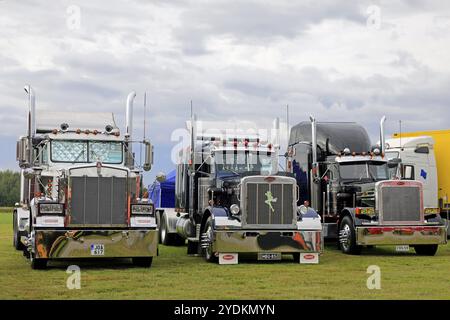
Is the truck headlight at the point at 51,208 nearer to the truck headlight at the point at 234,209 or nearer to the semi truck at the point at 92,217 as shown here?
Answer: the semi truck at the point at 92,217

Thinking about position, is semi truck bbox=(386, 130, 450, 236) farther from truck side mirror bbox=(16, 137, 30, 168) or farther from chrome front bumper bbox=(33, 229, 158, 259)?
truck side mirror bbox=(16, 137, 30, 168)

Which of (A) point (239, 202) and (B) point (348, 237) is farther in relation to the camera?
(B) point (348, 237)

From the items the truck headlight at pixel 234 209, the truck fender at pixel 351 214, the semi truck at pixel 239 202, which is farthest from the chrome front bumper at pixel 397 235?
the truck headlight at pixel 234 209

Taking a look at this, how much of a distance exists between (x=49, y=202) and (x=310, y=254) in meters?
5.66

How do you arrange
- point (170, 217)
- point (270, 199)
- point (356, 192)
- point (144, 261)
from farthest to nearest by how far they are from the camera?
point (170, 217), point (356, 192), point (270, 199), point (144, 261)

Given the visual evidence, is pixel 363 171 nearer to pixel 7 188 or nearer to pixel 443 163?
Answer: pixel 443 163

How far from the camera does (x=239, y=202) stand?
17.0m

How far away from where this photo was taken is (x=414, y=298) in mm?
11375

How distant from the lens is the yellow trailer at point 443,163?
2648cm

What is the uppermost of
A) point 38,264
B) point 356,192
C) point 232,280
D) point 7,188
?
point 7,188

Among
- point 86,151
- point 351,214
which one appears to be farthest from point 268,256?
point 86,151

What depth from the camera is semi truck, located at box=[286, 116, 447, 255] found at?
759 inches

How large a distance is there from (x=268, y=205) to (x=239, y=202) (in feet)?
2.07
